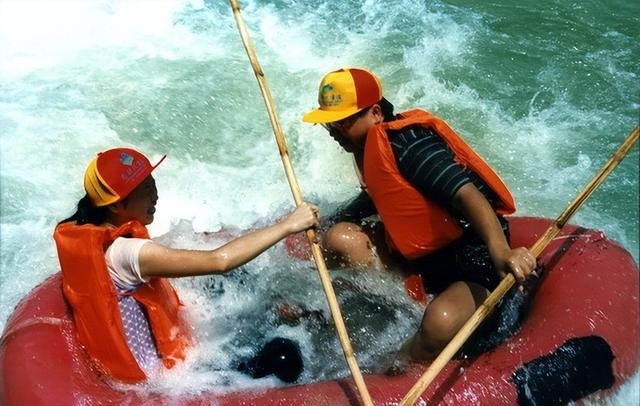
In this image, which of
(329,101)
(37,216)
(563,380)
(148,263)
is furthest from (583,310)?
(37,216)

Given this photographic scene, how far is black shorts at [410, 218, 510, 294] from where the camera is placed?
3223 millimetres

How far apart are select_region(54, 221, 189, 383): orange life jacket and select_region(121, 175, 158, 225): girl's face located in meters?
0.04

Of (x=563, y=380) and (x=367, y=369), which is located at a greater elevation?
(x=563, y=380)

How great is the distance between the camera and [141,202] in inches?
118

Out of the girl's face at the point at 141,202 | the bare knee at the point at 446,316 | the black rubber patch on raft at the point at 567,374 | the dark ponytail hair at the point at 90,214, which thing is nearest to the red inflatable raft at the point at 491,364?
the black rubber patch on raft at the point at 567,374

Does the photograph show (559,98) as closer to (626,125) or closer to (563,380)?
(626,125)

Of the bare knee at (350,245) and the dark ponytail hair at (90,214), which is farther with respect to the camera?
the bare knee at (350,245)

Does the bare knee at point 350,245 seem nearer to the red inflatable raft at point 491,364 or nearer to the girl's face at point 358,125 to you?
the girl's face at point 358,125

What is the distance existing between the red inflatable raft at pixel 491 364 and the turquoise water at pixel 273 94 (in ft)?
4.70

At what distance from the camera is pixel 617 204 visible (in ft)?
16.4

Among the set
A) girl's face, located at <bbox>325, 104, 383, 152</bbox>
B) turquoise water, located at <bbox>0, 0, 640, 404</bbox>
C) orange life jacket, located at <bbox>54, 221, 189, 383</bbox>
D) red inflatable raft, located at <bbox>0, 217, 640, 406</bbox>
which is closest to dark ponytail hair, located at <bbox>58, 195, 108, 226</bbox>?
orange life jacket, located at <bbox>54, 221, 189, 383</bbox>

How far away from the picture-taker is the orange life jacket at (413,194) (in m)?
3.23

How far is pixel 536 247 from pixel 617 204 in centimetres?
233

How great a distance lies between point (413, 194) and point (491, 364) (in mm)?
750
